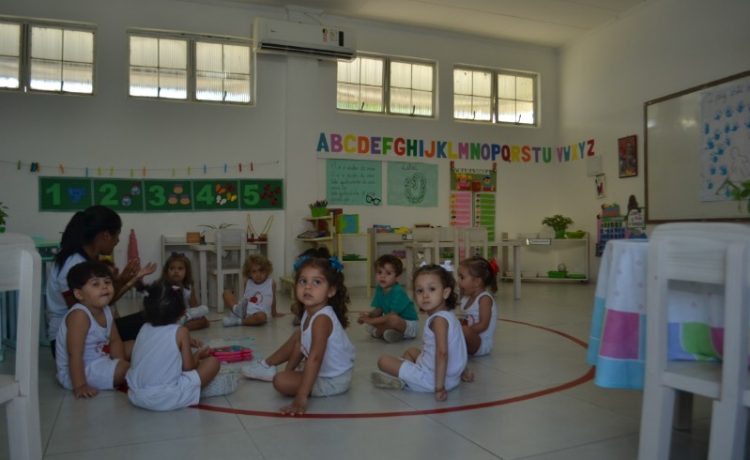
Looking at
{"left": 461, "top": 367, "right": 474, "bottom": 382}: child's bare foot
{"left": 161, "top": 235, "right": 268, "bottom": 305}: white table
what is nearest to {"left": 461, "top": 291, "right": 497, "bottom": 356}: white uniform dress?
{"left": 461, "top": 367, "right": 474, "bottom": 382}: child's bare foot

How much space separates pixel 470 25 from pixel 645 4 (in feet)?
6.63

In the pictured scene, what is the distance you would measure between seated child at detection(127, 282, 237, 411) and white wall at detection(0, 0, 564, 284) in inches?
171

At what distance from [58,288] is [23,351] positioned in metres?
1.62

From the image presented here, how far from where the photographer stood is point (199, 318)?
4.12 m

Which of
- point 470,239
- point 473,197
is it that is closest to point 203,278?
point 470,239

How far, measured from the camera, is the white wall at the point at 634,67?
18.5 feet

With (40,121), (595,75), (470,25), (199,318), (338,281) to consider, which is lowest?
(199,318)

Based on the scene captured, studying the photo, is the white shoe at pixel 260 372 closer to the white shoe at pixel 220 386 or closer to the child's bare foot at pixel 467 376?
the white shoe at pixel 220 386

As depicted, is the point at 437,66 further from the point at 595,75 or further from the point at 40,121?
the point at 40,121

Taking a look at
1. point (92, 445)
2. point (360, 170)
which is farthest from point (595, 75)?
point (92, 445)

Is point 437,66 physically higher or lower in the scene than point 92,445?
higher

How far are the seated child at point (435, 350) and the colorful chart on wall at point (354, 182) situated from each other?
4.61m

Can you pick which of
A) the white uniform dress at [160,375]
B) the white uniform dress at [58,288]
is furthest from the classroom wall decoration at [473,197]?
the white uniform dress at [160,375]

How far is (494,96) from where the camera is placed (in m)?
7.98
